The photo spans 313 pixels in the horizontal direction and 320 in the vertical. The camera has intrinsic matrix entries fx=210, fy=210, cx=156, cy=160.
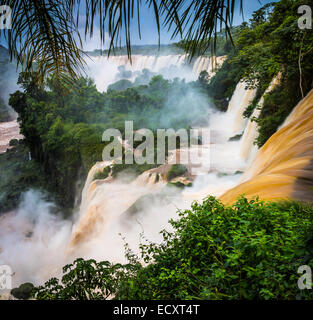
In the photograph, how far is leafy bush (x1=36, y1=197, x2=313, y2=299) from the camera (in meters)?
1.47

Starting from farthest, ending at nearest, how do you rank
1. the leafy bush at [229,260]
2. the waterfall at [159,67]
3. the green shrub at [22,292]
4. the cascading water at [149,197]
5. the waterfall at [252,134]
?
the waterfall at [159,67] < the waterfall at [252,134] < the green shrub at [22,292] < the cascading water at [149,197] < the leafy bush at [229,260]

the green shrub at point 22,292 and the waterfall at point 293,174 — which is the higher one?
the waterfall at point 293,174

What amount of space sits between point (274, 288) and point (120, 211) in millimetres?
6573

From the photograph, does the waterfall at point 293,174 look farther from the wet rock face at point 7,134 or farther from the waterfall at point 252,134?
the wet rock face at point 7,134

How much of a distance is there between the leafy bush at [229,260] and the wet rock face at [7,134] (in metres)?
27.2

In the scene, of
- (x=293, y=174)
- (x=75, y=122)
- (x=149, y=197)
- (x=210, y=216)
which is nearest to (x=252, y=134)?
(x=149, y=197)

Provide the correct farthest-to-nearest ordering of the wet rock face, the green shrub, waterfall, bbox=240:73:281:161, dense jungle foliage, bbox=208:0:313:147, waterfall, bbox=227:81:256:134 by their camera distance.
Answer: the wet rock face → waterfall, bbox=227:81:256:134 → waterfall, bbox=240:73:281:161 → the green shrub → dense jungle foliage, bbox=208:0:313:147

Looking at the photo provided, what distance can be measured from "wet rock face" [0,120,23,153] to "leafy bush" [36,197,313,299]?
27.2 meters

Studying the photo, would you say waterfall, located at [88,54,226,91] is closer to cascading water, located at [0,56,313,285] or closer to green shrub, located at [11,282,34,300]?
cascading water, located at [0,56,313,285]

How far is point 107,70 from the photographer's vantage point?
38.5 meters

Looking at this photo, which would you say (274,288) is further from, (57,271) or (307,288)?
(57,271)

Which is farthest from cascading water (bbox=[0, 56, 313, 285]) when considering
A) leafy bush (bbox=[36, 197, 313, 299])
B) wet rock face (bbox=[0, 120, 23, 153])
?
wet rock face (bbox=[0, 120, 23, 153])

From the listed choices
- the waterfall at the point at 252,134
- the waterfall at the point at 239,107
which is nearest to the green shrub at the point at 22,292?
the waterfall at the point at 252,134

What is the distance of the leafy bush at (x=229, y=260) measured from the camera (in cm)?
147
